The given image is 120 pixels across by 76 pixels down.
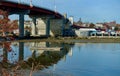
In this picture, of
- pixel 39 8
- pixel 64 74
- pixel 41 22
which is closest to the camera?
pixel 64 74

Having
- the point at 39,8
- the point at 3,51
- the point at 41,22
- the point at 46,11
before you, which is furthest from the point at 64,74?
the point at 41,22

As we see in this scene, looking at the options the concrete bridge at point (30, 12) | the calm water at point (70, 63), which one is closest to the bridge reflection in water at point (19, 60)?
the calm water at point (70, 63)

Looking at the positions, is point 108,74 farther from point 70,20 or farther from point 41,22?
point 70,20

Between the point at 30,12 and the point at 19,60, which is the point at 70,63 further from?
the point at 30,12

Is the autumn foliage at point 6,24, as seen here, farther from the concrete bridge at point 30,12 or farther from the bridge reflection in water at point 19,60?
the concrete bridge at point 30,12

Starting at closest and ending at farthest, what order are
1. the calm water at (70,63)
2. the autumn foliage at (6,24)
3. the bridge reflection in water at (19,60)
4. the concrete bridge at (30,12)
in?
1. the autumn foliage at (6,24)
2. the bridge reflection in water at (19,60)
3. the calm water at (70,63)
4. the concrete bridge at (30,12)

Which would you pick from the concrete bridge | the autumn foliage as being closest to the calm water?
the autumn foliage

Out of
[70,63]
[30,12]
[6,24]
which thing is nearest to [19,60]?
[6,24]

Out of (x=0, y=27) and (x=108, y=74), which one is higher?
(x=0, y=27)

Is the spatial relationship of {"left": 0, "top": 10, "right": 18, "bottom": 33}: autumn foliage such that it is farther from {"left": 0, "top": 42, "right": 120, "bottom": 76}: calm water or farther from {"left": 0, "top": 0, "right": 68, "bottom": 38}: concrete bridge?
{"left": 0, "top": 0, "right": 68, "bottom": 38}: concrete bridge

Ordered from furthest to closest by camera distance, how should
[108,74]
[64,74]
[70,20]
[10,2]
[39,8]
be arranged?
[70,20] → [39,8] → [10,2] → [108,74] → [64,74]

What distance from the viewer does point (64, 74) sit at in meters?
24.0

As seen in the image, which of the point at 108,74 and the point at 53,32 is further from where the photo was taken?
the point at 53,32

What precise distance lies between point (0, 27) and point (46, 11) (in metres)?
84.7
